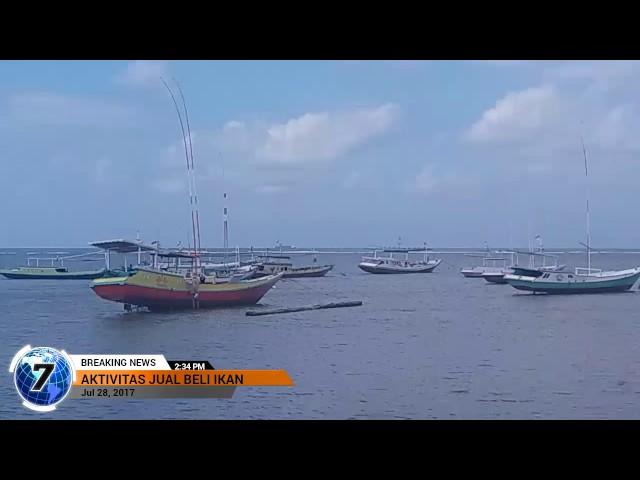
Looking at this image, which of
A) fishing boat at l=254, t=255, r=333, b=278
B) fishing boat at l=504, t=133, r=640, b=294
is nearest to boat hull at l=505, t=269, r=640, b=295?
fishing boat at l=504, t=133, r=640, b=294

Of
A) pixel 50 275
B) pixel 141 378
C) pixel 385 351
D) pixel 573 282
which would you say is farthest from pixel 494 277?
pixel 141 378

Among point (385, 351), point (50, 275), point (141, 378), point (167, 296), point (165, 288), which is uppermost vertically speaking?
point (141, 378)

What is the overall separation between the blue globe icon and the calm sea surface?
2.13m

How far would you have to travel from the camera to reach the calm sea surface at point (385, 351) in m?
5.23

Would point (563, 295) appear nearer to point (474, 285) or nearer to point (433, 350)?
point (474, 285)

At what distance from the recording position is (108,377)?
2.92 metres

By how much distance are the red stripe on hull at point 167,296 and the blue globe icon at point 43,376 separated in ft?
25.8

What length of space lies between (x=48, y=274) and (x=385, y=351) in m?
15.5

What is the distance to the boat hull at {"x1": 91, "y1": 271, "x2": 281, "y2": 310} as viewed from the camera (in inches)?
412

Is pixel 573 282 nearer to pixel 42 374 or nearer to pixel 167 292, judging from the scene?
pixel 167 292

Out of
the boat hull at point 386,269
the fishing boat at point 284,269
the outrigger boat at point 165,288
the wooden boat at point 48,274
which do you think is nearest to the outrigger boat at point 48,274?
the wooden boat at point 48,274
